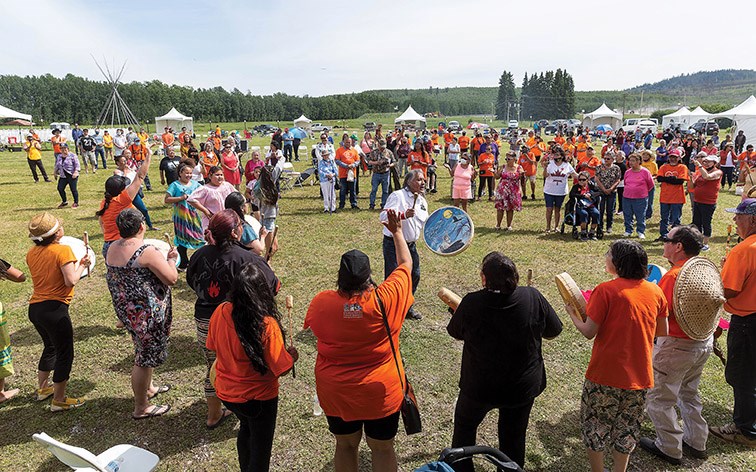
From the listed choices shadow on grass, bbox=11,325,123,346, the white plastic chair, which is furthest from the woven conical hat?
shadow on grass, bbox=11,325,123,346

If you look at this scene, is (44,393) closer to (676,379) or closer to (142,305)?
(142,305)

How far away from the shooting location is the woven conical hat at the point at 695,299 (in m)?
3.50

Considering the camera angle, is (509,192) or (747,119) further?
(747,119)

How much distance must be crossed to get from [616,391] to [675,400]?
2.98 ft

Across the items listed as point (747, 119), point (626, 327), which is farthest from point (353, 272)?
point (747, 119)

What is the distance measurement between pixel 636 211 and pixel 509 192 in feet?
9.28

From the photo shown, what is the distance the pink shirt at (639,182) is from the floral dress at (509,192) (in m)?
2.36

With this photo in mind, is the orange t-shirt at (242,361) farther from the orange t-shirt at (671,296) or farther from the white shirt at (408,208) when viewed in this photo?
the white shirt at (408,208)

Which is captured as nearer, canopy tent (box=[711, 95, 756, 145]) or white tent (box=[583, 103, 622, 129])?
canopy tent (box=[711, 95, 756, 145])

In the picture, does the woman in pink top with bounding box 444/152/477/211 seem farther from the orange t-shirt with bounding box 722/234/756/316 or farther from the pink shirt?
the orange t-shirt with bounding box 722/234/756/316

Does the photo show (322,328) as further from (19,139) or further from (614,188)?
(19,139)

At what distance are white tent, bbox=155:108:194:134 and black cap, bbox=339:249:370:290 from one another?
46.7m

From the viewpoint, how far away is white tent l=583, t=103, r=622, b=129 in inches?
2136

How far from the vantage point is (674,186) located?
977cm
